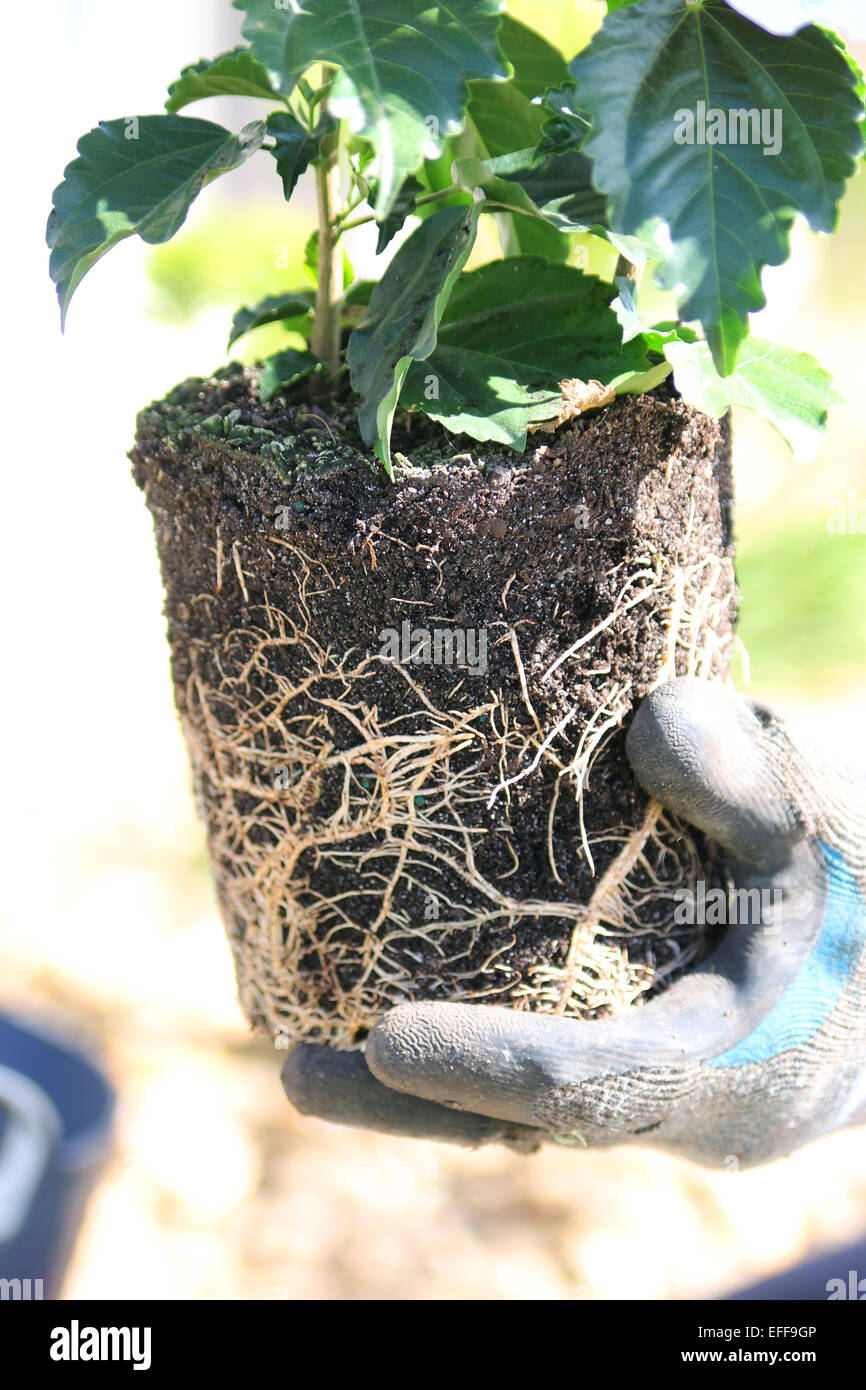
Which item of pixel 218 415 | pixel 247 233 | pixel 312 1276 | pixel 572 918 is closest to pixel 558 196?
pixel 218 415

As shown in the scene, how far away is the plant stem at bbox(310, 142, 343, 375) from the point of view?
761 millimetres

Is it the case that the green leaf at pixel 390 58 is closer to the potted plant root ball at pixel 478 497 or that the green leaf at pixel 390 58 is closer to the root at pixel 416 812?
the potted plant root ball at pixel 478 497

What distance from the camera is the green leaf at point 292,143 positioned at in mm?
687

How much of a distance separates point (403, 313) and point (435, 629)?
0.69 ft

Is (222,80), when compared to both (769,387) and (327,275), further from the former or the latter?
(769,387)

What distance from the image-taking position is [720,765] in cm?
71

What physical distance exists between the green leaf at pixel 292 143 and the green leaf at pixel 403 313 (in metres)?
0.08

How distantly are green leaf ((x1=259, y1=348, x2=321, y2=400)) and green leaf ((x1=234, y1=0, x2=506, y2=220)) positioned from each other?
0.22 metres

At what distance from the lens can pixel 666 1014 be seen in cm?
75

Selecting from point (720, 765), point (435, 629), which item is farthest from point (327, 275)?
point (720, 765)

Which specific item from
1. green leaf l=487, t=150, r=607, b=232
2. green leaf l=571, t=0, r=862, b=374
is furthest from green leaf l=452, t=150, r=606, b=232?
green leaf l=571, t=0, r=862, b=374

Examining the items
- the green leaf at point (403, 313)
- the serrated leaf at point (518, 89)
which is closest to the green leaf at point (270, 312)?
the green leaf at point (403, 313)

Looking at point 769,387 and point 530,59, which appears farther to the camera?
point 530,59

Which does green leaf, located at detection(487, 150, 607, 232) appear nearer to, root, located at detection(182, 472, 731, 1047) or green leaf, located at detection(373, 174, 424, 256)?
green leaf, located at detection(373, 174, 424, 256)
